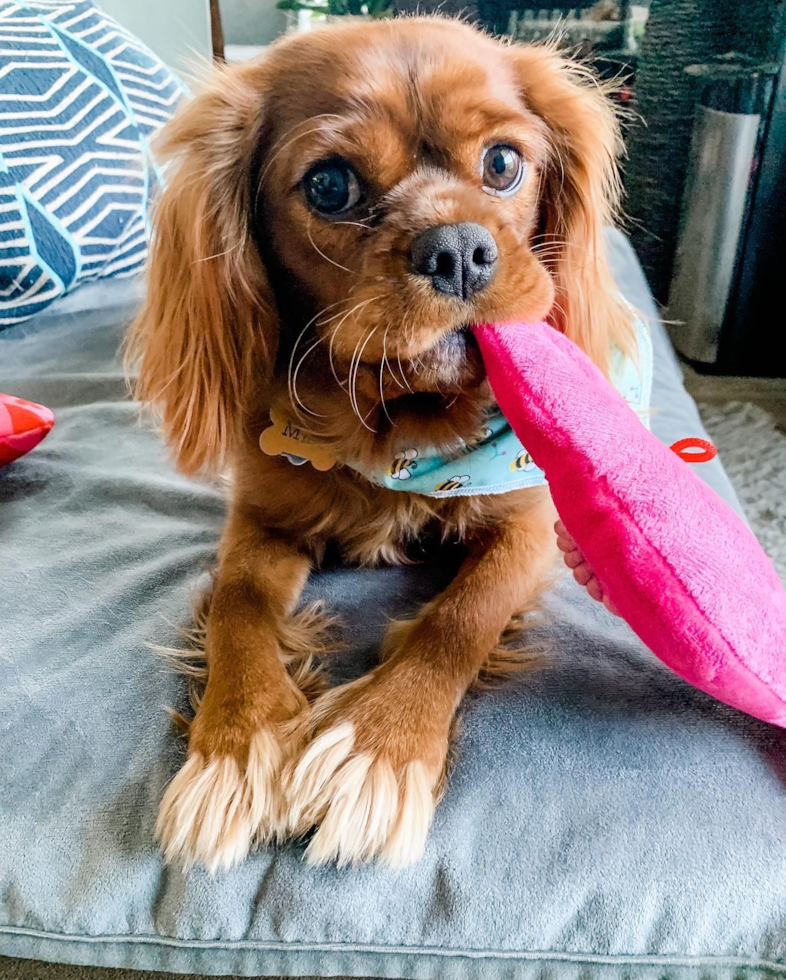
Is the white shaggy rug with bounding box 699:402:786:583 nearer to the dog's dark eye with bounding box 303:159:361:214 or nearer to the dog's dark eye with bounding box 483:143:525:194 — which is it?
the dog's dark eye with bounding box 483:143:525:194

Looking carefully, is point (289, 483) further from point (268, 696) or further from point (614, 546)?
point (614, 546)

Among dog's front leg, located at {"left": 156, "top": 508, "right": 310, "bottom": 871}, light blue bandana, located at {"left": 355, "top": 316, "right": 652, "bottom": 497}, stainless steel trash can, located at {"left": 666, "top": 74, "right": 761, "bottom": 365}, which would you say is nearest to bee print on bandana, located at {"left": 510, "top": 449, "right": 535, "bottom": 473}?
light blue bandana, located at {"left": 355, "top": 316, "right": 652, "bottom": 497}

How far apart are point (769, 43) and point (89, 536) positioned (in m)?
2.44

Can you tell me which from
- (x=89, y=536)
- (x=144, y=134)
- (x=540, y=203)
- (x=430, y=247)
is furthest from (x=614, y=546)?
(x=144, y=134)

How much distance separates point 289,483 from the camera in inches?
46.0

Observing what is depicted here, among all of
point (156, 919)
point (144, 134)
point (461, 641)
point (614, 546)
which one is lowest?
point (156, 919)

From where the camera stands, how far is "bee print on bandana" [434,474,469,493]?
1074 mm

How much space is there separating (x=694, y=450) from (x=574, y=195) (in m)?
0.44

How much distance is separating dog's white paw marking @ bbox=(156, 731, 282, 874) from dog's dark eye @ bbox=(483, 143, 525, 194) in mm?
729

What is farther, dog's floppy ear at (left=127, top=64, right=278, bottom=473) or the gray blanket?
dog's floppy ear at (left=127, top=64, right=278, bottom=473)

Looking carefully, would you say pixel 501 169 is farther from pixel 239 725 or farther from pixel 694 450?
pixel 239 725

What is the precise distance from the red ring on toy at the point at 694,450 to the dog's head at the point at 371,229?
21 cm

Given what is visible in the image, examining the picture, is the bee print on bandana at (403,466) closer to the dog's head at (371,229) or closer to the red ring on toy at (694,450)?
the dog's head at (371,229)

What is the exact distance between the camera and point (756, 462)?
7.86ft
